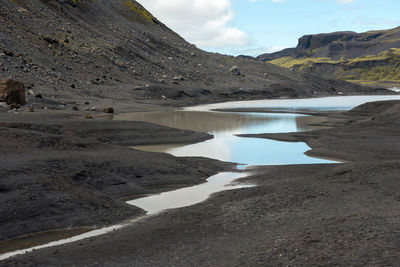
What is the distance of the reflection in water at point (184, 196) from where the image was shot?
48.6 feet

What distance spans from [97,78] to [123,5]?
51.9m

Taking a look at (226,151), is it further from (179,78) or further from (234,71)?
(234,71)

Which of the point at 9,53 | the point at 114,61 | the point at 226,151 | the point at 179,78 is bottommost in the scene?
the point at 226,151

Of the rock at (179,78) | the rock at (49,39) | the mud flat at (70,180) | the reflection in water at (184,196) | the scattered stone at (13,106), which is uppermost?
the rock at (49,39)

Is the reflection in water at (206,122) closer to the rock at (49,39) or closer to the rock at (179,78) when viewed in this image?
the rock at (49,39)

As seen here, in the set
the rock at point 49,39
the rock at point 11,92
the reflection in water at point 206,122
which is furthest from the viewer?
the rock at point 49,39

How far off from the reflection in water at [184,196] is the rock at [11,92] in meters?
21.7

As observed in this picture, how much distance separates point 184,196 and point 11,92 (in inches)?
931

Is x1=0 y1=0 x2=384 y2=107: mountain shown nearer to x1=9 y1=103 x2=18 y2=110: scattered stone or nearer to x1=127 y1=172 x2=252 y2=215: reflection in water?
x1=9 y1=103 x2=18 y2=110: scattered stone

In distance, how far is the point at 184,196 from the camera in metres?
16.1

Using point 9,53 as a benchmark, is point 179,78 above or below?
below

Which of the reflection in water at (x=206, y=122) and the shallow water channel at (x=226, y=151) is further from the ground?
the reflection in water at (x=206, y=122)

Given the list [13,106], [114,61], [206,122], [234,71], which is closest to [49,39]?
[114,61]

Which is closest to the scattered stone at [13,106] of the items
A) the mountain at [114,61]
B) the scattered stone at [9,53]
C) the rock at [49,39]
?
the mountain at [114,61]
